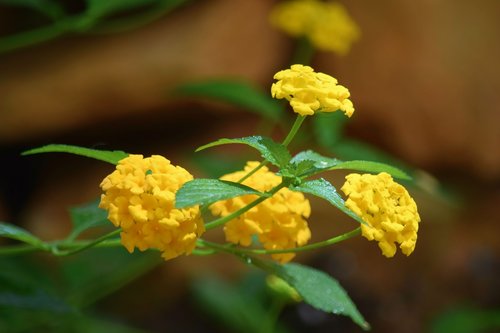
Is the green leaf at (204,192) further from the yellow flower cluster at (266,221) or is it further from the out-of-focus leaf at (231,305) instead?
the out-of-focus leaf at (231,305)

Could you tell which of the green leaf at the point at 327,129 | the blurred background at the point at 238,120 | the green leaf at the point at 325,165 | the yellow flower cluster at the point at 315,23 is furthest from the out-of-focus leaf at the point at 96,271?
the green leaf at the point at 325,165

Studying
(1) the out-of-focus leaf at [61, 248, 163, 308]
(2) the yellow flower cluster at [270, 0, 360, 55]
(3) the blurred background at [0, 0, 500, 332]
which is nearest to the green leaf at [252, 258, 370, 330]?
(1) the out-of-focus leaf at [61, 248, 163, 308]

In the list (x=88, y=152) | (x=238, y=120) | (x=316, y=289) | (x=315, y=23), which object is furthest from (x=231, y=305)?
(x=88, y=152)

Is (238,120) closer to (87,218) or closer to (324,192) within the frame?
(87,218)

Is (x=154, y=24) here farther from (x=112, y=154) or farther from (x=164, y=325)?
(x=112, y=154)

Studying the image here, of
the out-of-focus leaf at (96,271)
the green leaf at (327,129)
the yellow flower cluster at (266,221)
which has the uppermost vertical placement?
the yellow flower cluster at (266,221)

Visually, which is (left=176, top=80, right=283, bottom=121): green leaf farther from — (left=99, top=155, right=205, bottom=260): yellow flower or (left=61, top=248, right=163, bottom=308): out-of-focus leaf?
(left=99, top=155, right=205, bottom=260): yellow flower
